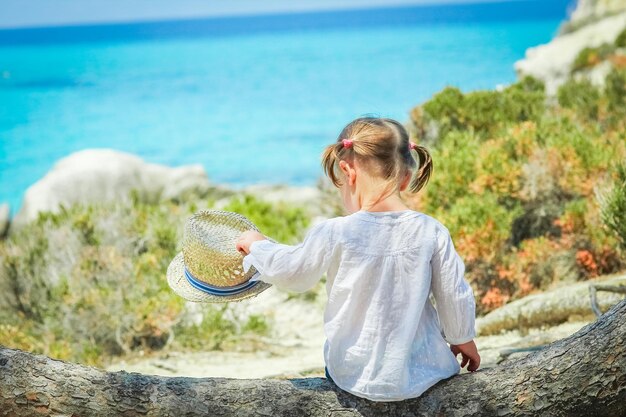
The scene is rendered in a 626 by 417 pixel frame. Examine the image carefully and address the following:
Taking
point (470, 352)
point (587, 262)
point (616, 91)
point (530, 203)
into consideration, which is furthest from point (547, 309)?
point (616, 91)

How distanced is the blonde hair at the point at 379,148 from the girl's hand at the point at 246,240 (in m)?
0.44

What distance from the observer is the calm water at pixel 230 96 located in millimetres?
29125

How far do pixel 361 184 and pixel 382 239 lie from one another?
217mm

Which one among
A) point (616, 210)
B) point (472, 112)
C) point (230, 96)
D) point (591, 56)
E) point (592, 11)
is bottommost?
point (616, 210)

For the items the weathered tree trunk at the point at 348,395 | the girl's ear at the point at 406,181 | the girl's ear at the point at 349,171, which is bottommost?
the weathered tree trunk at the point at 348,395

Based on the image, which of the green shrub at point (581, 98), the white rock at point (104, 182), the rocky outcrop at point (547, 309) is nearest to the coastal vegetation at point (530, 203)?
the rocky outcrop at point (547, 309)

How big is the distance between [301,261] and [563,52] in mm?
23184

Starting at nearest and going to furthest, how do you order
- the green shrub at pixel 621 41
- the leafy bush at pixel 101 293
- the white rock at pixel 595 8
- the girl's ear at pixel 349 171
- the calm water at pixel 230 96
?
1. the girl's ear at pixel 349 171
2. the leafy bush at pixel 101 293
3. the green shrub at pixel 621 41
4. the calm water at pixel 230 96
5. the white rock at pixel 595 8

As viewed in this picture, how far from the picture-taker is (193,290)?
12.0 feet

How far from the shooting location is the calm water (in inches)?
1147

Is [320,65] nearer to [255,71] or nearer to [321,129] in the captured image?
[255,71]

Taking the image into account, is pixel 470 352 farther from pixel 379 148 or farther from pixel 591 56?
pixel 591 56

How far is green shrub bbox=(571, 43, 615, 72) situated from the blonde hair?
18451 millimetres

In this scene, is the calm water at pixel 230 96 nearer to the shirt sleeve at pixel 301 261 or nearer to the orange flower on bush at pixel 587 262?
the orange flower on bush at pixel 587 262
